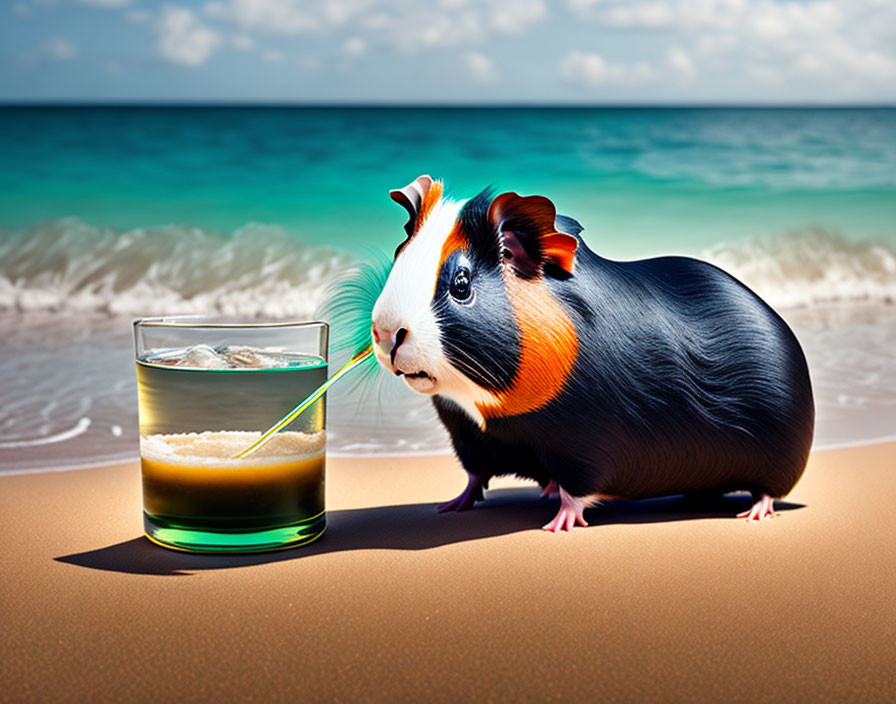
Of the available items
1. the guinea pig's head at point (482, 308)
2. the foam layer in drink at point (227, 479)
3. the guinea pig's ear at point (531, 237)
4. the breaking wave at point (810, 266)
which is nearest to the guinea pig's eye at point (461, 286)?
the guinea pig's head at point (482, 308)

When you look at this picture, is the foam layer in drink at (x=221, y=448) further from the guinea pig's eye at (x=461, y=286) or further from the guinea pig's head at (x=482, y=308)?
the guinea pig's eye at (x=461, y=286)

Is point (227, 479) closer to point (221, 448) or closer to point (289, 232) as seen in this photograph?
point (221, 448)

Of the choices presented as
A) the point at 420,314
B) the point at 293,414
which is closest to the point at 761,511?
the point at 420,314

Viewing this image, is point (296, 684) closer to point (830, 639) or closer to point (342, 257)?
point (830, 639)

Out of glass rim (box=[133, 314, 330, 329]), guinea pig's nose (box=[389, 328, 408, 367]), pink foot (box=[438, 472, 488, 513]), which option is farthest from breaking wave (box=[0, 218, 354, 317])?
guinea pig's nose (box=[389, 328, 408, 367])

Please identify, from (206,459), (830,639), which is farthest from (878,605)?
(206,459)

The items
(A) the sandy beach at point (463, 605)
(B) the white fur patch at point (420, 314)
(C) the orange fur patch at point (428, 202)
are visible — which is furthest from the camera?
(C) the orange fur patch at point (428, 202)
